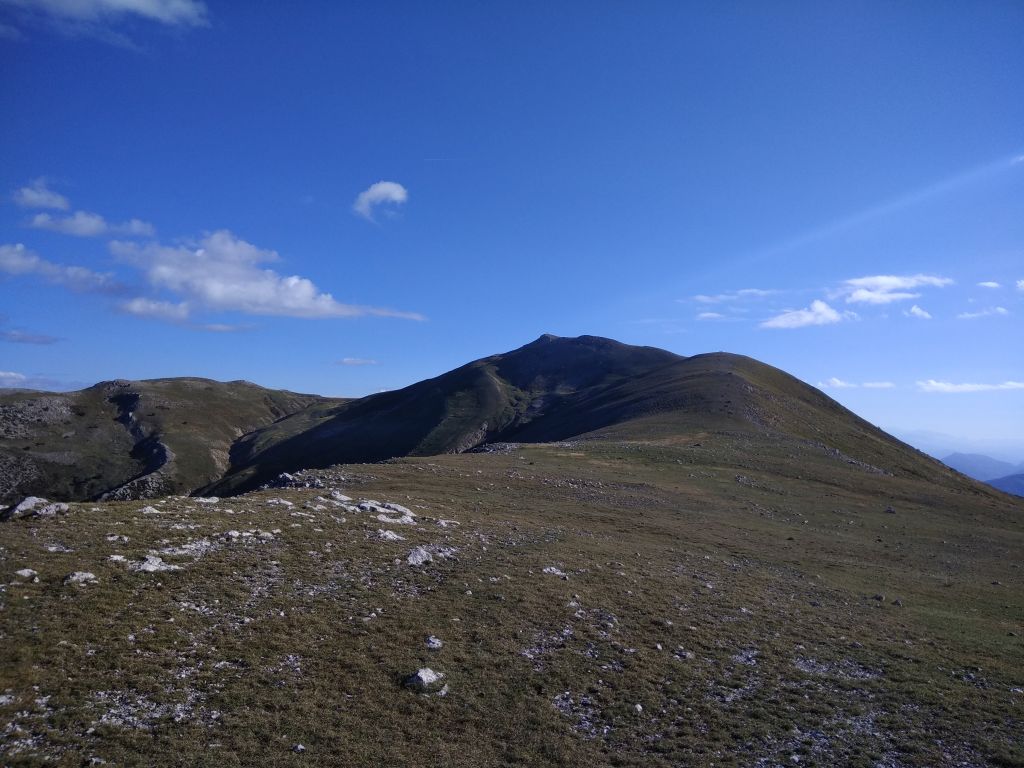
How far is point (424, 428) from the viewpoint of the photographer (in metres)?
154

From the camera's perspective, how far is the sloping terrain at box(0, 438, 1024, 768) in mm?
12078

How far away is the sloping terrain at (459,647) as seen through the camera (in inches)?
476

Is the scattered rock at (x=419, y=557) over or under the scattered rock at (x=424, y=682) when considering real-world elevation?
over

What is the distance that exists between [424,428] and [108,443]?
87899 millimetres

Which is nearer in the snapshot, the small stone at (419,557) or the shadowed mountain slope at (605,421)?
the small stone at (419,557)

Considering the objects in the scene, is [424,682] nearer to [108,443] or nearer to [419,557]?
[419,557]

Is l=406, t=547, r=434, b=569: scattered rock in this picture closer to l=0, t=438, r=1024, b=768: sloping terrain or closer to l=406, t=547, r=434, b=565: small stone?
l=406, t=547, r=434, b=565: small stone

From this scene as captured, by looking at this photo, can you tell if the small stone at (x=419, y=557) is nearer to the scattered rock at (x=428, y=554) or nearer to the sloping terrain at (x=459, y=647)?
the scattered rock at (x=428, y=554)

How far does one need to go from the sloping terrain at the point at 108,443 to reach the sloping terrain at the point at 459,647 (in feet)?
421

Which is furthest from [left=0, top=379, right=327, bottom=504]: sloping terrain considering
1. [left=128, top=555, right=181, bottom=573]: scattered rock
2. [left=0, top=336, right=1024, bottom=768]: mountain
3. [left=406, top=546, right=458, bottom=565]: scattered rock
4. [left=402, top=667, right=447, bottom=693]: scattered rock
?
[left=402, top=667, right=447, bottom=693]: scattered rock

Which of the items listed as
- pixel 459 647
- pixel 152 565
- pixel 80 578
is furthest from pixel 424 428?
pixel 459 647

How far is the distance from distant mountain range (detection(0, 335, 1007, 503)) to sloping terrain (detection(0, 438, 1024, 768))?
4421 centimetres

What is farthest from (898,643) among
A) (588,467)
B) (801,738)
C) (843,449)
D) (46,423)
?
(46,423)

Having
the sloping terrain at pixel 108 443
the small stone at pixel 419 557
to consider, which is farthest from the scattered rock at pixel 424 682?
the sloping terrain at pixel 108 443
